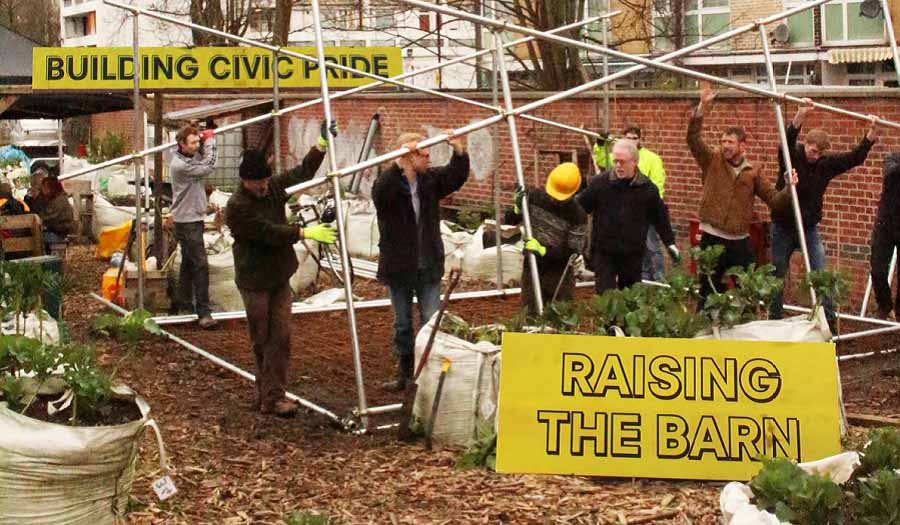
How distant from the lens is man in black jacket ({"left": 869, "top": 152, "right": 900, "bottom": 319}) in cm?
1259

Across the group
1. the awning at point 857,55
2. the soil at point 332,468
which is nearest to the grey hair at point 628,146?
the soil at point 332,468

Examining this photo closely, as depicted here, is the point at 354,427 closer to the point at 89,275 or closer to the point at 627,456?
the point at 627,456

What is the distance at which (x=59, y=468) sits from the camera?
655cm

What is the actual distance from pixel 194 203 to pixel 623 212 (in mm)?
4611

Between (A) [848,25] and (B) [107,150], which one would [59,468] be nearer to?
(B) [107,150]

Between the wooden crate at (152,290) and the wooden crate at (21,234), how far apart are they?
1685 millimetres

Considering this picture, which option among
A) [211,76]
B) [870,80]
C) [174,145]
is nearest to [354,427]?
[174,145]

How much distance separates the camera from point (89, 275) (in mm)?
18188

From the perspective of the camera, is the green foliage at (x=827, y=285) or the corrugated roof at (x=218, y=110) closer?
the green foliage at (x=827, y=285)

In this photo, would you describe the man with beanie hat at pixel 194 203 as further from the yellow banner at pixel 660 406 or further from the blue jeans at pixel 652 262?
the yellow banner at pixel 660 406

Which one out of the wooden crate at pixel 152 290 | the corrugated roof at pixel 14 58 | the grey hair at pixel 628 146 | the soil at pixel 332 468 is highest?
the corrugated roof at pixel 14 58

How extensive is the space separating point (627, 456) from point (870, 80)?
29163mm

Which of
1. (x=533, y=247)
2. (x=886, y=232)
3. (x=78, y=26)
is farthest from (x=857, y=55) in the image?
(x=78, y=26)

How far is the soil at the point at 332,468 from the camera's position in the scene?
7.53 m
